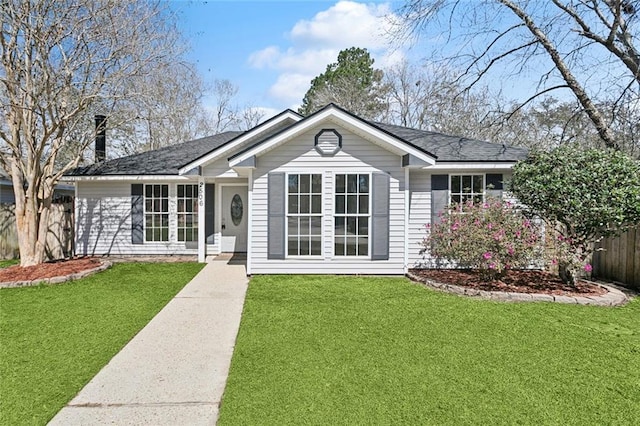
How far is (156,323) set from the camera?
5387 mm

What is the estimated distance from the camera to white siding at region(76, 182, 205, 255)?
11.2 meters

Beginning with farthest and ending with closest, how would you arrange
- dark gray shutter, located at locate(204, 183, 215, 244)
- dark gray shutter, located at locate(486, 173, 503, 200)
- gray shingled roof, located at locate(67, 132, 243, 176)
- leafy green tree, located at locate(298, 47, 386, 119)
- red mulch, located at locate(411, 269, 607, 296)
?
1. leafy green tree, located at locate(298, 47, 386, 119)
2. dark gray shutter, located at locate(204, 183, 215, 244)
3. gray shingled roof, located at locate(67, 132, 243, 176)
4. dark gray shutter, located at locate(486, 173, 503, 200)
5. red mulch, located at locate(411, 269, 607, 296)

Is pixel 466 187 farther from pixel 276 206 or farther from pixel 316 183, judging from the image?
pixel 276 206

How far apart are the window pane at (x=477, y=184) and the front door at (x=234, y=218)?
22.3 ft

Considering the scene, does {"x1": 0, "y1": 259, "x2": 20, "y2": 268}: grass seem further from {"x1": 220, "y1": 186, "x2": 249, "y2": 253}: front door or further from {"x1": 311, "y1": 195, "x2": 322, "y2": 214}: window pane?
{"x1": 311, "y1": 195, "x2": 322, "y2": 214}: window pane

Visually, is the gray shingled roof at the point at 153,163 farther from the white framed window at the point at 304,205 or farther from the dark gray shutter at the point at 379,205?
the dark gray shutter at the point at 379,205

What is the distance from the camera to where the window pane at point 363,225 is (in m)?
8.34

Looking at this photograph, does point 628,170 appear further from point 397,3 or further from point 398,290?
point 397,3

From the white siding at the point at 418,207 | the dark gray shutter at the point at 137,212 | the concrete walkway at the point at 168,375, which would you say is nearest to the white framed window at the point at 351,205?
the white siding at the point at 418,207

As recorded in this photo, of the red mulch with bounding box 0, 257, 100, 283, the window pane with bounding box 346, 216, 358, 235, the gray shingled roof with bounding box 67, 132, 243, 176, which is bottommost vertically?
the red mulch with bounding box 0, 257, 100, 283

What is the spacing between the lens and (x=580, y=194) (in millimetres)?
6852

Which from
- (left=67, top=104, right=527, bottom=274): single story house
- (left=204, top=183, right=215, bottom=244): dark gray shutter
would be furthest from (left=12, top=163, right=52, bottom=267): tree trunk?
(left=204, top=183, right=215, bottom=244): dark gray shutter

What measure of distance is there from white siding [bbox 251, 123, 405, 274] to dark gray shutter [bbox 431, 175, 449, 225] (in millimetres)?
1297

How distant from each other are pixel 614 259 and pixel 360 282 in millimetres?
5941
